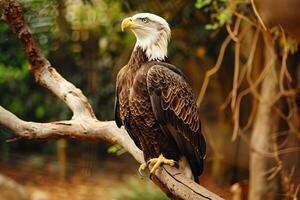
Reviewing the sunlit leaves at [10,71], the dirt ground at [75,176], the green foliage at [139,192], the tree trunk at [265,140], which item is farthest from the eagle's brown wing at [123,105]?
the dirt ground at [75,176]

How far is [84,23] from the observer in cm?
495

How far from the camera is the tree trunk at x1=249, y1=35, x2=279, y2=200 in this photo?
12.1 feet

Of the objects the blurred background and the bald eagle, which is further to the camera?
the blurred background

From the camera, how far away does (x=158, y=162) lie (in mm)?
1871

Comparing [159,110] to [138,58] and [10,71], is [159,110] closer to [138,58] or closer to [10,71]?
[138,58]

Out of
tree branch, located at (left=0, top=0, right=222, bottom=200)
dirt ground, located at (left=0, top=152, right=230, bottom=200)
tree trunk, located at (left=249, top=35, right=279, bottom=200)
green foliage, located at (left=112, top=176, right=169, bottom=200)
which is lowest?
dirt ground, located at (left=0, top=152, right=230, bottom=200)

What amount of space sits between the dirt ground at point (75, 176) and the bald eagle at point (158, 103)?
7.83 feet

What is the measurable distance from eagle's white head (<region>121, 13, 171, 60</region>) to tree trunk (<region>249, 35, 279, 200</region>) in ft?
6.13

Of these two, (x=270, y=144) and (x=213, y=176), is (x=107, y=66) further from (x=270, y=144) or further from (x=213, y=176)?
(x=270, y=144)

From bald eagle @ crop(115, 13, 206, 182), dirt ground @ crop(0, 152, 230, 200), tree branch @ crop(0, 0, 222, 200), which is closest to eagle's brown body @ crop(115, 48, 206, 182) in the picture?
bald eagle @ crop(115, 13, 206, 182)

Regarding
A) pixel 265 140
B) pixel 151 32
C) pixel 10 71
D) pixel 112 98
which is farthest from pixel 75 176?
pixel 151 32

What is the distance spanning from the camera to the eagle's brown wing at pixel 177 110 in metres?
1.80

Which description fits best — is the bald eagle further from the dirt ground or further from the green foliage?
the dirt ground

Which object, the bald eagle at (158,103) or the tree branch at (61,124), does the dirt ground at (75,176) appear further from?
the bald eagle at (158,103)
